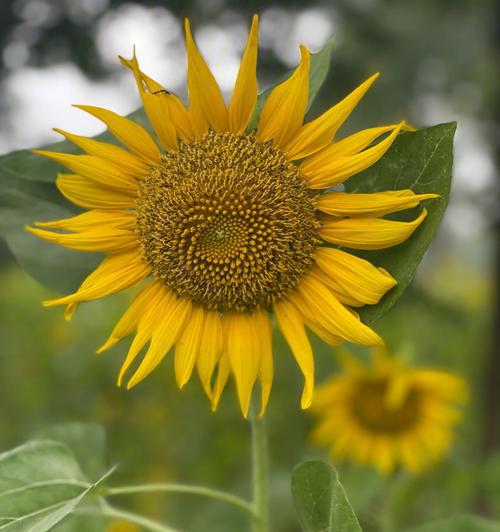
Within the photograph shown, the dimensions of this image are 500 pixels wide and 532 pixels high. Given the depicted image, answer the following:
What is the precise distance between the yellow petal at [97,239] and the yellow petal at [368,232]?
27 centimetres

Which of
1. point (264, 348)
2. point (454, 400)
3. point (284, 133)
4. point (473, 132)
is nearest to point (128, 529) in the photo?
point (454, 400)

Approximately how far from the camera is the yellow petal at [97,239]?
3.17 ft

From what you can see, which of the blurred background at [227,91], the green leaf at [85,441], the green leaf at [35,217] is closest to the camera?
the green leaf at [35,217]

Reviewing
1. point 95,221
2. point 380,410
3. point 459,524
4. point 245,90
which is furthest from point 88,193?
point 380,410

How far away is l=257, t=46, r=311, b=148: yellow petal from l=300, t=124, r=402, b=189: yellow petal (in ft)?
0.15

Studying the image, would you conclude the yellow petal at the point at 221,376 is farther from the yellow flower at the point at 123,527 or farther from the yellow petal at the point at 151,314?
the yellow flower at the point at 123,527

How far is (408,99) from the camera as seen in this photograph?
3.54 metres

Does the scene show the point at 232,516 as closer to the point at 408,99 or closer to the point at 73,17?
the point at 73,17

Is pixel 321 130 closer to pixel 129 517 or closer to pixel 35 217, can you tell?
pixel 35 217

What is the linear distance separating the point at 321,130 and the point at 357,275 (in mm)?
187

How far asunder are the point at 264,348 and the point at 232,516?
37.9 inches

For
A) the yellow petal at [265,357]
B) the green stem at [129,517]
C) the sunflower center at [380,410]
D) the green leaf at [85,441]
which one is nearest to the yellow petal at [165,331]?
the yellow petal at [265,357]

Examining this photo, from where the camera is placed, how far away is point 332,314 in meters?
0.93

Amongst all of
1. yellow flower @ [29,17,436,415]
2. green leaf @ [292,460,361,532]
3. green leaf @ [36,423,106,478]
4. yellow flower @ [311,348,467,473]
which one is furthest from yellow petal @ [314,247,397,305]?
yellow flower @ [311,348,467,473]
